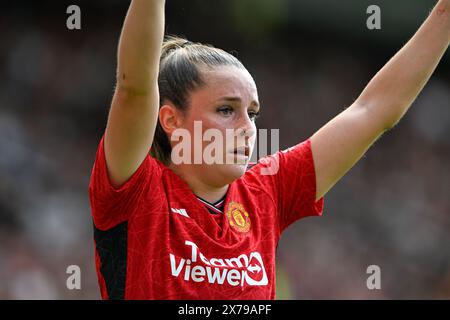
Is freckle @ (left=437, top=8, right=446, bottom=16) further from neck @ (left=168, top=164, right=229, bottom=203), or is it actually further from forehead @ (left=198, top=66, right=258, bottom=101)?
neck @ (left=168, top=164, right=229, bottom=203)

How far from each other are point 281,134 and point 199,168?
18.5ft

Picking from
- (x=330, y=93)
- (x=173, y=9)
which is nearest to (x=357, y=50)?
(x=330, y=93)

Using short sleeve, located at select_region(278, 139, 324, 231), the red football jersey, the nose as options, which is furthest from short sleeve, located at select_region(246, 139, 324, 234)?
the nose

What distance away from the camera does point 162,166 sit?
217cm

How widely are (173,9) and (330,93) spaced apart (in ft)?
7.68

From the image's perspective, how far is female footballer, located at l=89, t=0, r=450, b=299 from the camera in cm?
184

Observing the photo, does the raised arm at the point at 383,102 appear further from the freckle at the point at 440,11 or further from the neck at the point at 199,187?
the neck at the point at 199,187

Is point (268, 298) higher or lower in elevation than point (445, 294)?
higher

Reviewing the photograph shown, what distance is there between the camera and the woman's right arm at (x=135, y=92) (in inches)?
68.0

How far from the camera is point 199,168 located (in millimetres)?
2145

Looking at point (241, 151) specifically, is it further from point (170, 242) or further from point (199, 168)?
point (170, 242)

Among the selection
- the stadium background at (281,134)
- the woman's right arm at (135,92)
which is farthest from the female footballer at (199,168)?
the stadium background at (281,134)

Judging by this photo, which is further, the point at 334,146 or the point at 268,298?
the point at 334,146

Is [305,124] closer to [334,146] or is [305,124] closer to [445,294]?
[445,294]
